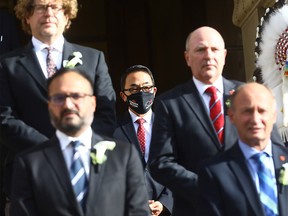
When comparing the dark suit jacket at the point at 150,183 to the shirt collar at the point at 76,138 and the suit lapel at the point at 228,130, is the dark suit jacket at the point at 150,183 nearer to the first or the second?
the suit lapel at the point at 228,130

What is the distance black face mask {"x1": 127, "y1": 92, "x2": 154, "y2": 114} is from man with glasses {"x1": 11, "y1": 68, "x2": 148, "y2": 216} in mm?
1790

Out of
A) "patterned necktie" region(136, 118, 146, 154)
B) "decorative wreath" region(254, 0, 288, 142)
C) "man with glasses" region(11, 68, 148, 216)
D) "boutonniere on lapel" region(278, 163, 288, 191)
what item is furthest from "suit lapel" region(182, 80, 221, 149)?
"patterned necktie" region(136, 118, 146, 154)

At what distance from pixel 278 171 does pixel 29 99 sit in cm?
150

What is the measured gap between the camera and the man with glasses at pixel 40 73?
16.6 feet

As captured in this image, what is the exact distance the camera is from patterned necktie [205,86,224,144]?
4.98 metres

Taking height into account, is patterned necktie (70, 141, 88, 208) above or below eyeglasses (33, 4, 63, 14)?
below

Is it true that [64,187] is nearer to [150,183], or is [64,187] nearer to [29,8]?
[29,8]

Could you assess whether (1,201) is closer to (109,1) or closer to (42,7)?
(42,7)

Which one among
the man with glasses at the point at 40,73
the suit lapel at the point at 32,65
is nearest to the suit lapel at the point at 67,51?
the man with glasses at the point at 40,73

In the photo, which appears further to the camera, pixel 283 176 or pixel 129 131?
pixel 129 131

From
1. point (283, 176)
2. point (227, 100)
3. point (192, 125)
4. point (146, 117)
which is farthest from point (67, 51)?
point (283, 176)

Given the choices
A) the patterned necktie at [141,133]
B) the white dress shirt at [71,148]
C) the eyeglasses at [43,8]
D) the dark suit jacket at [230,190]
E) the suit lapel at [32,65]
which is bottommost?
the dark suit jacket at [230,190]

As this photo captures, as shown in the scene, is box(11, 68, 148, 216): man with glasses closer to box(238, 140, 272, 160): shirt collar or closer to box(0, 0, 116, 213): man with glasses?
box(0, 0, 116, 213): man with glasses

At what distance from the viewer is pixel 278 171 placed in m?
4.68
